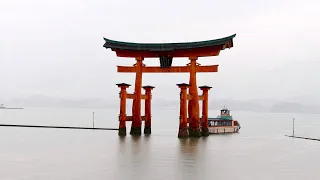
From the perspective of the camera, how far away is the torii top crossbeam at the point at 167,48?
106 ft

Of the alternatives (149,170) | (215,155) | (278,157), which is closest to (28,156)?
(149,170)

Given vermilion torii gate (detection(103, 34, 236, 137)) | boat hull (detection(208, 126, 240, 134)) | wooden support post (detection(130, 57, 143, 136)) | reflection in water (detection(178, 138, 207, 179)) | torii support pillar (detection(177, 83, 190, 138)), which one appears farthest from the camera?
boat hull (detection(208, 126, 240, 134))

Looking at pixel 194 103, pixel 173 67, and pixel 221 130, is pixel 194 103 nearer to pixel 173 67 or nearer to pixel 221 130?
pixel 173 67

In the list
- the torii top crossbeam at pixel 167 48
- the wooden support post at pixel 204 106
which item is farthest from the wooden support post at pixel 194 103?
the wooden support post at pixel 204 106

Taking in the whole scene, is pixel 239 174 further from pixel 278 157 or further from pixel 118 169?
pixel 278 157

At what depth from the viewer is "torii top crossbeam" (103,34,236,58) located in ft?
106

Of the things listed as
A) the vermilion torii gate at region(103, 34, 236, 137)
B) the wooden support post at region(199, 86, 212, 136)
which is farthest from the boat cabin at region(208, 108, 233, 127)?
the vermilion torii gate at region(103, 34, 236, 137)

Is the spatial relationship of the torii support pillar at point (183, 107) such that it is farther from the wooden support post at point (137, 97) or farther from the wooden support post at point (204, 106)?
the wooden support post at point (204, 106)

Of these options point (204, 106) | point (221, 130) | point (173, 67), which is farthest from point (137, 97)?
point (221, 130)

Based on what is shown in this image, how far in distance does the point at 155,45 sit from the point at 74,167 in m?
18.4

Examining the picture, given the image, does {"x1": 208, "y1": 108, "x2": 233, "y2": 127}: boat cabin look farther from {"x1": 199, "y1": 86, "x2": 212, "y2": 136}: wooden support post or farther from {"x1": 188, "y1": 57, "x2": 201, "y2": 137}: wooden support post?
{"x1": 188, "y1": 57, "x2": 201, "y2": 137}: wooden support post

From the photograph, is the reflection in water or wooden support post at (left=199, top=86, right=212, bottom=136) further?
wooden support post at (left=199, top=86, right=212, bottom=136)

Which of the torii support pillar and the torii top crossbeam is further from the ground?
the torii top crossbeam

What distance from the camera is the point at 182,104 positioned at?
1266 inches
